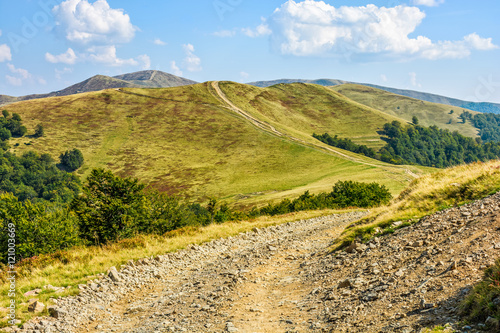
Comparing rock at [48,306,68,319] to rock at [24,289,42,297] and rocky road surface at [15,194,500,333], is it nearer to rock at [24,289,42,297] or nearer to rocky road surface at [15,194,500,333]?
rocky road surface at [15,194,500,333]

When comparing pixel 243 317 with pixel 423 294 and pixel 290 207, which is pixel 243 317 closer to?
pixel 423 294

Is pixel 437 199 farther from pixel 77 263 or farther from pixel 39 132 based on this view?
pixel 39 132

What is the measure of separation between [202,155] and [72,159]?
6492 cm

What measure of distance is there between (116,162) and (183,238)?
14840 centimetres

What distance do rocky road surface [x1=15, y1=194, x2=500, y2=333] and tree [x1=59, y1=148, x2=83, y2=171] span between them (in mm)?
164727

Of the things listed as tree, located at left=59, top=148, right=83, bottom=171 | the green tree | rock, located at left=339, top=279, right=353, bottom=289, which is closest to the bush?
the green tree

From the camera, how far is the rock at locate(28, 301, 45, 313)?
36.4 ft

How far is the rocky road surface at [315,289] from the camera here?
828cm

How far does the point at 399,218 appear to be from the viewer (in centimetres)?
1694

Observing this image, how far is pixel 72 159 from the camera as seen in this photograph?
160000 mm

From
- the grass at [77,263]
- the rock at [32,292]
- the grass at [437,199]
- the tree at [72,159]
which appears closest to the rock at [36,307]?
the grass at [77,263]

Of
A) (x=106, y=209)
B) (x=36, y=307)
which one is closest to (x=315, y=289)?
(x=36, y=307)

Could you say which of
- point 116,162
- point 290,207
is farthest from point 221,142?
point 290,207

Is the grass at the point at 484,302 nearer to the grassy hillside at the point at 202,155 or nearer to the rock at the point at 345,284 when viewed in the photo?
the rock at the point at 345,284
